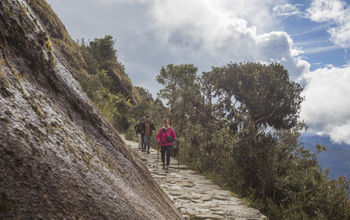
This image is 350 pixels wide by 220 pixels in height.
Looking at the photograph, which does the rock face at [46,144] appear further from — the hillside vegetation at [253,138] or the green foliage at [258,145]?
the green foliage at [258,145]

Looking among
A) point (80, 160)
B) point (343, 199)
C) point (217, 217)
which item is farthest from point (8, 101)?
point (343, 199)

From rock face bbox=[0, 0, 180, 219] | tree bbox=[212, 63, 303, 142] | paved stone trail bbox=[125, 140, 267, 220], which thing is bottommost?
paved stone trail bbox=[125, 140, 267, 220]

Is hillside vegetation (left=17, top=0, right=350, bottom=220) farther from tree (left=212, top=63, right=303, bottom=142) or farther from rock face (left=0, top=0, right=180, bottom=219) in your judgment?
rock face (left=0, top=0, right=180, bottom=219)

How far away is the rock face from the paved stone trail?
Answer: 1.98 m

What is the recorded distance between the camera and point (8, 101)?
3.51ft

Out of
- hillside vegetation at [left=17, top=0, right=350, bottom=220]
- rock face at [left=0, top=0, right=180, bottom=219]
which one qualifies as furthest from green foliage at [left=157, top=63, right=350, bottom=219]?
rock face at [left=0, top=0, right=180, bottom=219]

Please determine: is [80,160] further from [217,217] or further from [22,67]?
[217,217]

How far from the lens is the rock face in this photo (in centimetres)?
100

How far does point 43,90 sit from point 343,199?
6869mm

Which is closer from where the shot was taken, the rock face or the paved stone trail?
the rock face

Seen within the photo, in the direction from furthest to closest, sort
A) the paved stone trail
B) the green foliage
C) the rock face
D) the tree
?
the tree, the green foliage, the paved stone trail, the rock face

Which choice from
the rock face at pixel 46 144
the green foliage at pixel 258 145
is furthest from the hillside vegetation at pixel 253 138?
the rock face at pixel 46 144

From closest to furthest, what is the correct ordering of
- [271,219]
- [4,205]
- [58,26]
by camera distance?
1. [4,205]
2. [271,219]
3. [58,26]

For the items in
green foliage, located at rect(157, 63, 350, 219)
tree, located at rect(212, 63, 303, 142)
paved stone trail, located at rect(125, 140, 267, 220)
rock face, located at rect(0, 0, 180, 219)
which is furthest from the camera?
tree, located at rect(212, 63, 303, 142)
